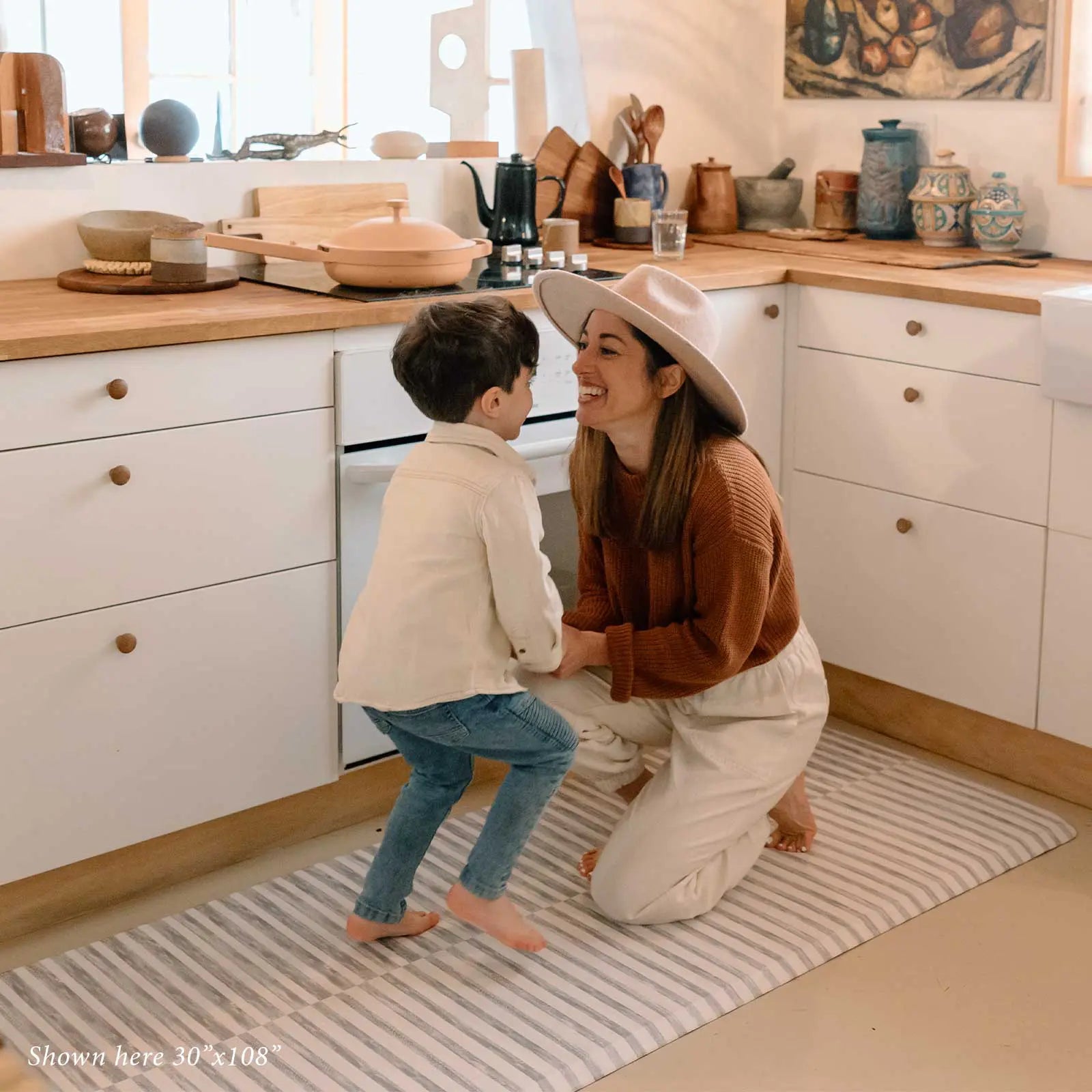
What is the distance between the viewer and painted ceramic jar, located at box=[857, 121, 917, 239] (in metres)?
3.34

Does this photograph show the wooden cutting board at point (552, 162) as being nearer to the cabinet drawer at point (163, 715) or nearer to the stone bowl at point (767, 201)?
the stone bowl at point (767, 201)

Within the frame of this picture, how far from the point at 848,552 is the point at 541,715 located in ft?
3.62

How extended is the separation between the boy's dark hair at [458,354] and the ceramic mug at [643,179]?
5.06 feet

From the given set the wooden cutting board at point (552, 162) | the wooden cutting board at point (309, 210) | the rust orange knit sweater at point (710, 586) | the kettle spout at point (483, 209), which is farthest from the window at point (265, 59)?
the rust orange knit sweater at point (710, 586)

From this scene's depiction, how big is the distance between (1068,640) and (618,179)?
4.82 feet

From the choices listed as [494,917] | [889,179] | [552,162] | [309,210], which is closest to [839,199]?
[889,179]

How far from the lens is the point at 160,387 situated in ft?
6.86

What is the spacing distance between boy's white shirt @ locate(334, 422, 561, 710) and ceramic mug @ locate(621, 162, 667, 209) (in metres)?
1.60

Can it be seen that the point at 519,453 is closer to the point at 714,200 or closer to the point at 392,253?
the point at 392,253

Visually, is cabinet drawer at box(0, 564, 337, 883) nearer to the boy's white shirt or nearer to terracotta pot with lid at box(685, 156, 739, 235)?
the boy's white shirt

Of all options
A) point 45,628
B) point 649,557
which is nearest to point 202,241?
point 45,628

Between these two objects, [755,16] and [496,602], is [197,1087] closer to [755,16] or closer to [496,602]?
[496,602]

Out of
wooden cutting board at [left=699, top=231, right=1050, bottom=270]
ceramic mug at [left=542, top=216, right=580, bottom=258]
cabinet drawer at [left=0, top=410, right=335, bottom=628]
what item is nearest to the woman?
cabinet drawer at [left=0, top=410, right=335, bottom=628]

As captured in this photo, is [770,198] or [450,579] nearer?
[450,579]
